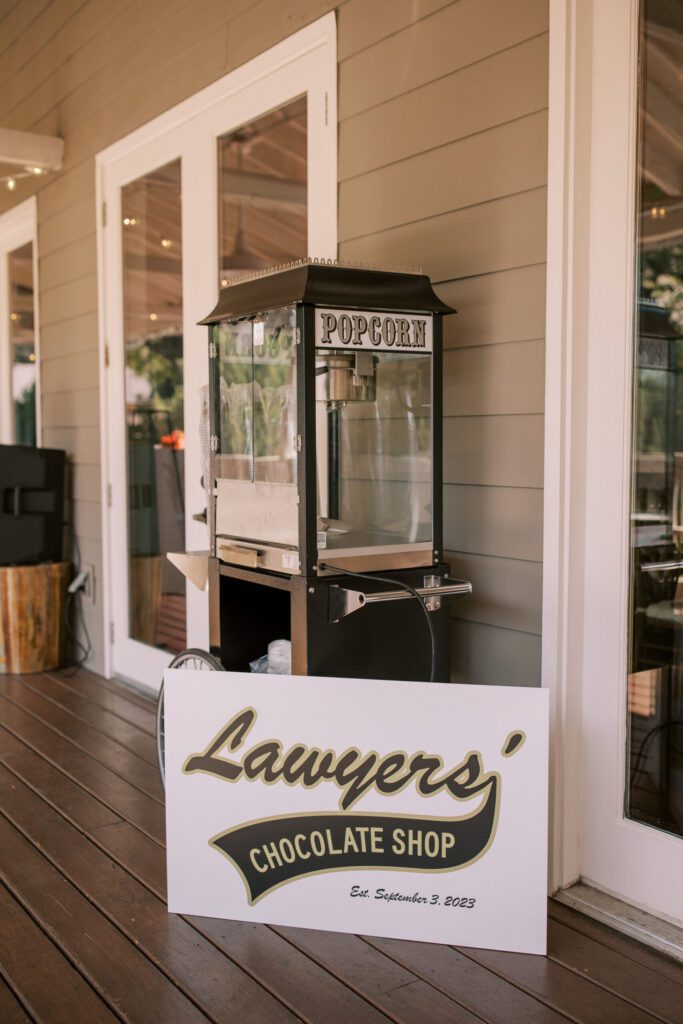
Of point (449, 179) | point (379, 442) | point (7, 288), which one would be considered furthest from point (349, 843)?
point (7, 288)

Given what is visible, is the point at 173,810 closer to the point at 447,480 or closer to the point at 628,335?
the point at 447,480

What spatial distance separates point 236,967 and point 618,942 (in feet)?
2.56

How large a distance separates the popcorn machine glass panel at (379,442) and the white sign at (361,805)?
0.42 m

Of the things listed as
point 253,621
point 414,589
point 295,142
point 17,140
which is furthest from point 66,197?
point 414,589

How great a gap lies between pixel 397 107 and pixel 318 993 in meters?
2.12

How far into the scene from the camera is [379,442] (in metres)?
2.64

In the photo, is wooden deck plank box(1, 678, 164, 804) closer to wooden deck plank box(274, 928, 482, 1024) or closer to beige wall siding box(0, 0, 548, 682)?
wooden deck plank box(274, 928, 482, 1024)

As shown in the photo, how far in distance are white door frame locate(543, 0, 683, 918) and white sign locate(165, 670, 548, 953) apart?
32 cm

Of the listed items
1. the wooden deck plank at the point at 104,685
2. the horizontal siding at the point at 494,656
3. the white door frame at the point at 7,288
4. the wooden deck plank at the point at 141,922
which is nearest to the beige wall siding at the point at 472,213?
the horizontal siding at the point at 494,656

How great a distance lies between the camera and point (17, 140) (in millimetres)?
4566

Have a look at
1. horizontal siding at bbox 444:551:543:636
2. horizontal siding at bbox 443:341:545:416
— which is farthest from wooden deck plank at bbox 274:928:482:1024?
horizontal siding at bbox 443:341:545:416

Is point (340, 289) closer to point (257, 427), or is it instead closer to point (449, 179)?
point (257, 427)

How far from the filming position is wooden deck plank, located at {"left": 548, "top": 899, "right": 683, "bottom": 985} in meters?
1.95

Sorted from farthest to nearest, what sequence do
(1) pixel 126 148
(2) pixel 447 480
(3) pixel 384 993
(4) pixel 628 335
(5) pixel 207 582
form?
(1) pixel 126 148 < (5) pixel 207 582 < (2) pixel 447 480 < (4) pixel 628 335 < (3) pixel 384 993
